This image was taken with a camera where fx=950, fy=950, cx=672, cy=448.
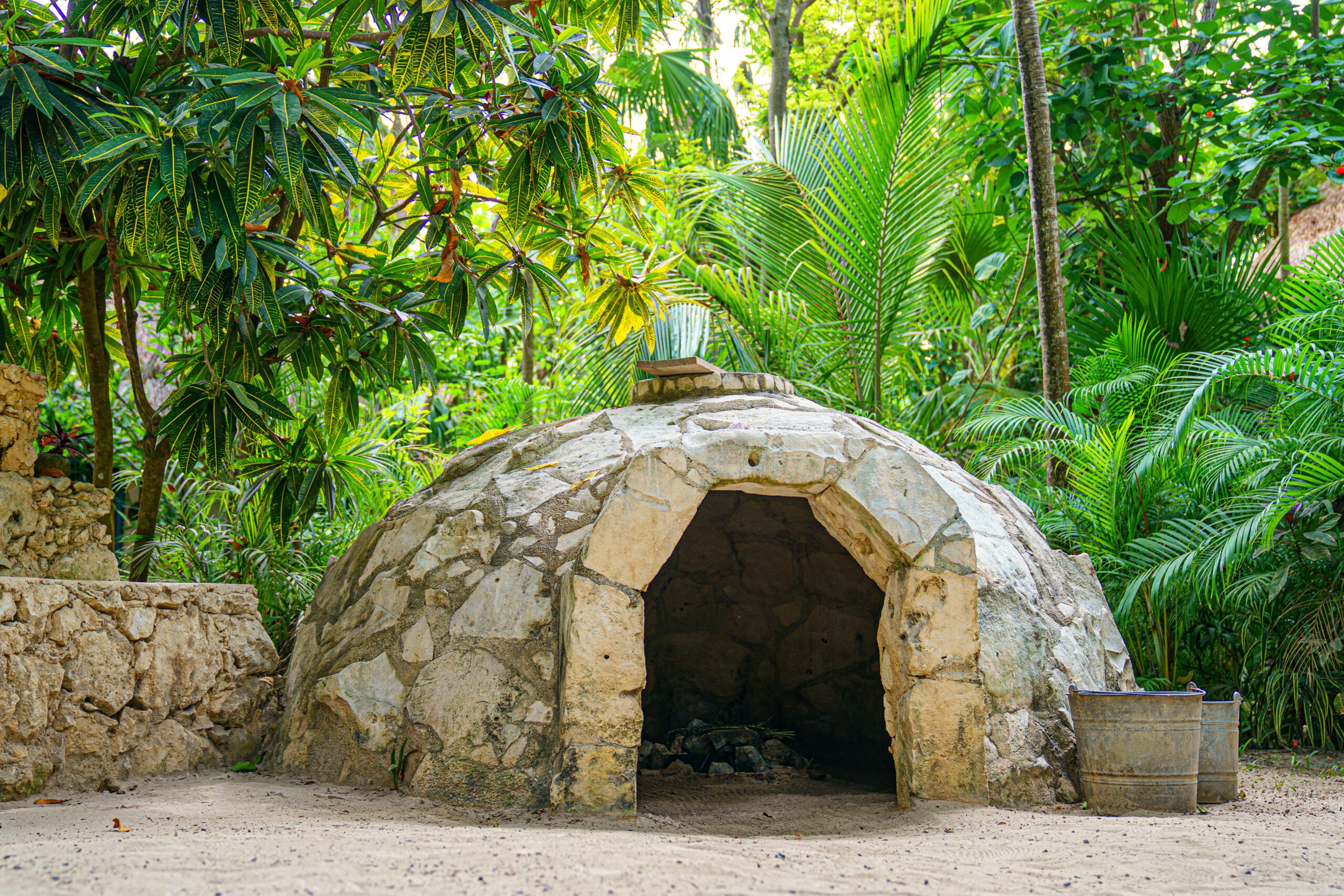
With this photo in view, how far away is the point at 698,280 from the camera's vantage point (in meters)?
6.09

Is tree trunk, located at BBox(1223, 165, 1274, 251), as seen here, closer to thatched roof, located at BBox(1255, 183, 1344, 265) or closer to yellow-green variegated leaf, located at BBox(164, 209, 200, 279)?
thatched roof, located at BBox(1255, 183, 1344, 265)

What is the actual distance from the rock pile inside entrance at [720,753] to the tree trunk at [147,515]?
8.29 ft

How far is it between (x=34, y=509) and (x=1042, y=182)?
16.9 ft

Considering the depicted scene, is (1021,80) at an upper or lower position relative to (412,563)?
upper

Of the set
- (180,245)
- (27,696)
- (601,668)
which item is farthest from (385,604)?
(180,245)

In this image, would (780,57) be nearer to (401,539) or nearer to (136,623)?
(401,539)

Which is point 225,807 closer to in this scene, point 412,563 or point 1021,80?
point 412,563

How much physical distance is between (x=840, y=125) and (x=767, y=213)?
0.68m

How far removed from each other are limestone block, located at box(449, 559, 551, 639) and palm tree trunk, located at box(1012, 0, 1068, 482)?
3298 millimetres

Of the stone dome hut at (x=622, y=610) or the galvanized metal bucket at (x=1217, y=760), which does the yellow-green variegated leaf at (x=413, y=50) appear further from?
the galvanized metal bucket at (x=1217, y=760)

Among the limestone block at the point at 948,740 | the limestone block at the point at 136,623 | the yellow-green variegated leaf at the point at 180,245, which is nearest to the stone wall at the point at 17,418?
the limestone block at the point at 136,623

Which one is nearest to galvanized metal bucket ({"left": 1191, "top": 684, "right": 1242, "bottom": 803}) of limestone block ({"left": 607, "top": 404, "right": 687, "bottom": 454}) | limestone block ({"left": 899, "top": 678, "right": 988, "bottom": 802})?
limestone block ({"left": 899, "top": 678, "right": 988, "bottom": 802})

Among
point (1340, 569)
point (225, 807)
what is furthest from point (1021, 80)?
point (225, 807)

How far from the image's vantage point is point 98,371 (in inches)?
157
